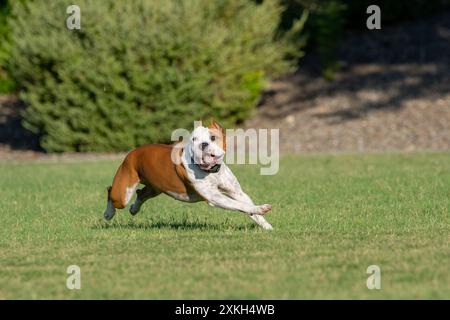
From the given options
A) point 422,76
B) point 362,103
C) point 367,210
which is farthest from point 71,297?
point 422,76

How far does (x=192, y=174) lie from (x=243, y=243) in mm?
962

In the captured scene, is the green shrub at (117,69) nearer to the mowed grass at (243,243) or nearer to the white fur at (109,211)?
the mowed grass at (243,243)

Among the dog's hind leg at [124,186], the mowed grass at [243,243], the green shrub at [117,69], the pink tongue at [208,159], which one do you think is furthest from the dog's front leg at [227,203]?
the green shrub at [117,69]

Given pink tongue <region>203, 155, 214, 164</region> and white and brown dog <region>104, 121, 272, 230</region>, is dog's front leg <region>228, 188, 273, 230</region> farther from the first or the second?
pink tongue <region>203, 155, 214, 164</region>

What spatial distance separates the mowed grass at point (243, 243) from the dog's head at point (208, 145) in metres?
0.77

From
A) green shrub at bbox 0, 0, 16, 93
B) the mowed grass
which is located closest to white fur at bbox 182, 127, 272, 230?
the mowed grass

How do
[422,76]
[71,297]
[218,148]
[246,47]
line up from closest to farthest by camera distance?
[71,297], [218,148], [246,47], [422,76]

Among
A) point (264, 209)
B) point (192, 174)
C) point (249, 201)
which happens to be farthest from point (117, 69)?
point (264, 209)

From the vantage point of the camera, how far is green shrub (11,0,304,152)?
2312cm

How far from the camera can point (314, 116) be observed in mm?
26281

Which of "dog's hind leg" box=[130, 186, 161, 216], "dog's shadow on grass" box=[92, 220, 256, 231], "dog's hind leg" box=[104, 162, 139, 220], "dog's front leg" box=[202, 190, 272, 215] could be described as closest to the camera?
"dog's front leg" box=[202, 190, 272, 215]

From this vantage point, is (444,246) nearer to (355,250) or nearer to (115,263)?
(355,250)

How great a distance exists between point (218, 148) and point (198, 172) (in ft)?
1.37

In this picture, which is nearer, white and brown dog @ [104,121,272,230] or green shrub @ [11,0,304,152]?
white and brown dog @ [104,121,272,230]
